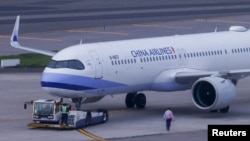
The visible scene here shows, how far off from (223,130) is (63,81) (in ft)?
58.5

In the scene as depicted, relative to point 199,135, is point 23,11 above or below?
above

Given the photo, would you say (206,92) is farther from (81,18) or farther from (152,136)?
(81,18)

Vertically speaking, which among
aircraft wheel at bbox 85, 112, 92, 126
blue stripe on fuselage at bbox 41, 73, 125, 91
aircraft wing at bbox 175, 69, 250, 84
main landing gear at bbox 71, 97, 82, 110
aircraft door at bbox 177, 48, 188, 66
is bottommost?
aircraft wheel at bbox 85, 112, 92, 126

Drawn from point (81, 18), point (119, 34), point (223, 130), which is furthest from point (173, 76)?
point (81, 18)

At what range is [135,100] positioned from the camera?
58.2m

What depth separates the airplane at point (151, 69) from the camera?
52562 mm

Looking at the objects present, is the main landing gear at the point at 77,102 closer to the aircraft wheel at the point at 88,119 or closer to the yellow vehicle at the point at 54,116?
the yellow vehicle at the point at 54,116

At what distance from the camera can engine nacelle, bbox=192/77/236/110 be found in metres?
53.8

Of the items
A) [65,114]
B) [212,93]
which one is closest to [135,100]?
[212,93]

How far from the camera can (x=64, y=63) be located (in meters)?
52.8

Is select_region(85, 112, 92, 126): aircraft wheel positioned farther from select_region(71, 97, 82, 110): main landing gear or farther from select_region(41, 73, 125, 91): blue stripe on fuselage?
select_region(71, 97, 82, 110): main landing gear

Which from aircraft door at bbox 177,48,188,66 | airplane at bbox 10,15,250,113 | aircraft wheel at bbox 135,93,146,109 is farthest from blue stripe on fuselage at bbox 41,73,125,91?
aircraft door at bbox 177,48,188,66

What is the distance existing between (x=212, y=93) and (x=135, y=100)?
5229 mm

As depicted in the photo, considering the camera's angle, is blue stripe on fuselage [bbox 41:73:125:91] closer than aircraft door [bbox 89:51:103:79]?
Yes
